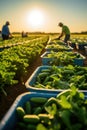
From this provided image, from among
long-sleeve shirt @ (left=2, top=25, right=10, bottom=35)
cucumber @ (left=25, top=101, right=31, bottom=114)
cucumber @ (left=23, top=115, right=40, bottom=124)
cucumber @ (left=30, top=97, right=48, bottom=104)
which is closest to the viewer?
cucumber @ (left=23, top=115, right=40, bottom=124)

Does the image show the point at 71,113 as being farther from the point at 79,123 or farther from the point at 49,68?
the point at 49,68

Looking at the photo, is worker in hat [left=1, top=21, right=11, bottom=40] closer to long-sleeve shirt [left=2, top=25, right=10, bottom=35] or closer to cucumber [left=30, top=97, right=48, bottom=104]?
long-sleeve shirt [left=2, top=25, right=10, bottom=35]

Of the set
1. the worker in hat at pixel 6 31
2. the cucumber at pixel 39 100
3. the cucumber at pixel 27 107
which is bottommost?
the worker in hat at pixel 6 31

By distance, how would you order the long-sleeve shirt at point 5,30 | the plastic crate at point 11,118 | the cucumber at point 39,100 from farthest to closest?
the long-sleeve shirt at point 5,30, the cucumber at point 39,100, the plastic crate at point 11,118

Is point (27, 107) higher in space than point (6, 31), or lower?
higher

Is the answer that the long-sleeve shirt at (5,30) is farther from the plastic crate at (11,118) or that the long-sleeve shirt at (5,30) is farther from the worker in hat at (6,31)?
the plastic crate at (11,118)

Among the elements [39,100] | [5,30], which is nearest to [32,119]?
[39,100]

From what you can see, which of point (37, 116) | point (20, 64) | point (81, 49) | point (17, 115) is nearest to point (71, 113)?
point (37, 116)

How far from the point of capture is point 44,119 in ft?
9.25

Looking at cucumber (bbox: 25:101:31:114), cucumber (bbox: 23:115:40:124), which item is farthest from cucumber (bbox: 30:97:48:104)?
cucumber (bbox: 23:115:40:124)

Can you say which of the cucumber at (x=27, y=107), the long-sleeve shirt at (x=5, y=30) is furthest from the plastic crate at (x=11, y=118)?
the long-sleeve shirt at (x=5, y=30)

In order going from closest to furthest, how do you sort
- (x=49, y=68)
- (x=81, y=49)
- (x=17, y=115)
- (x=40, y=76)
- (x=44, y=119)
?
(x=44, y=119) < (x=17, y=115) < (x=40, y=76) < (x=49, y=68) < (x=81, y=49)

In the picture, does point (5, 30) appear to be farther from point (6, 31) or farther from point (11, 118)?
point (11, 118)

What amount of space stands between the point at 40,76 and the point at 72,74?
0.65 m
